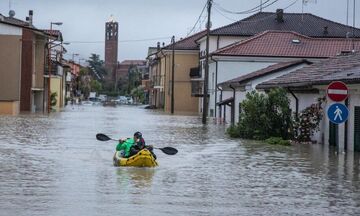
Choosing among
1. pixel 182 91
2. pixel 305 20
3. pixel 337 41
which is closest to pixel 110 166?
pixel 337 41

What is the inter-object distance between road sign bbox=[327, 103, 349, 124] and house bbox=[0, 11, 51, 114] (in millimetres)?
41750

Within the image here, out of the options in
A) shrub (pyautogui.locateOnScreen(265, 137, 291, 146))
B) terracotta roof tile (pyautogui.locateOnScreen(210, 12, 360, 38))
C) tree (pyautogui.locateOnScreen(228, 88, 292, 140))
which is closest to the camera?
shrub (pyautogui.locateOnScreen(265, 137, 291, 146))

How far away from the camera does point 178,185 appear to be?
16.1 m

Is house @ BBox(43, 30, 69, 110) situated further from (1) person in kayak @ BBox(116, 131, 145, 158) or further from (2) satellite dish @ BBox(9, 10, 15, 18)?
(1) person in kayak @ BBox(116, 131, 145, 158)

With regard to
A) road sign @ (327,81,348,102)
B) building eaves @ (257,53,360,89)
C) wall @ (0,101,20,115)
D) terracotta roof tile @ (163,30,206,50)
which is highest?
terracotta roof tile @ (163,30,206,50)

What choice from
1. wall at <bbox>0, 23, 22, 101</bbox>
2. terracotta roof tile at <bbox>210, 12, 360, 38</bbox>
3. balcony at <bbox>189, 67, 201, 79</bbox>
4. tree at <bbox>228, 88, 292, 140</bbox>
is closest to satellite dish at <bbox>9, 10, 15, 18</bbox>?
balcony at <bbox>189, 67, 201, 79</bbox>

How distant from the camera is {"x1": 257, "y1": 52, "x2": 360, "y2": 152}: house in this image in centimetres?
2700

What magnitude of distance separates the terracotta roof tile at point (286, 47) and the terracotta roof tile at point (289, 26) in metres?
11.4

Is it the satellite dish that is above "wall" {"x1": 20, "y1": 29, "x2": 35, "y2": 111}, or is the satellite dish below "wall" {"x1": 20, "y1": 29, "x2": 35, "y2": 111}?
above

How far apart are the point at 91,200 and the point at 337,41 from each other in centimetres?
5442

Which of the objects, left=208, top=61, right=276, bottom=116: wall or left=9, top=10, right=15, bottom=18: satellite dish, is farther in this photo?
left=9, top=10, right=15, bottom=18: satellite dish

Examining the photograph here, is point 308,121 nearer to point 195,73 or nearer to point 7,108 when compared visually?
point 7,108

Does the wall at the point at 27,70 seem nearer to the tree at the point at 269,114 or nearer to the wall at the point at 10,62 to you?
the wall at the point at 10,62

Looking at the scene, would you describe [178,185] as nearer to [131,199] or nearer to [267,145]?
[131,199]
